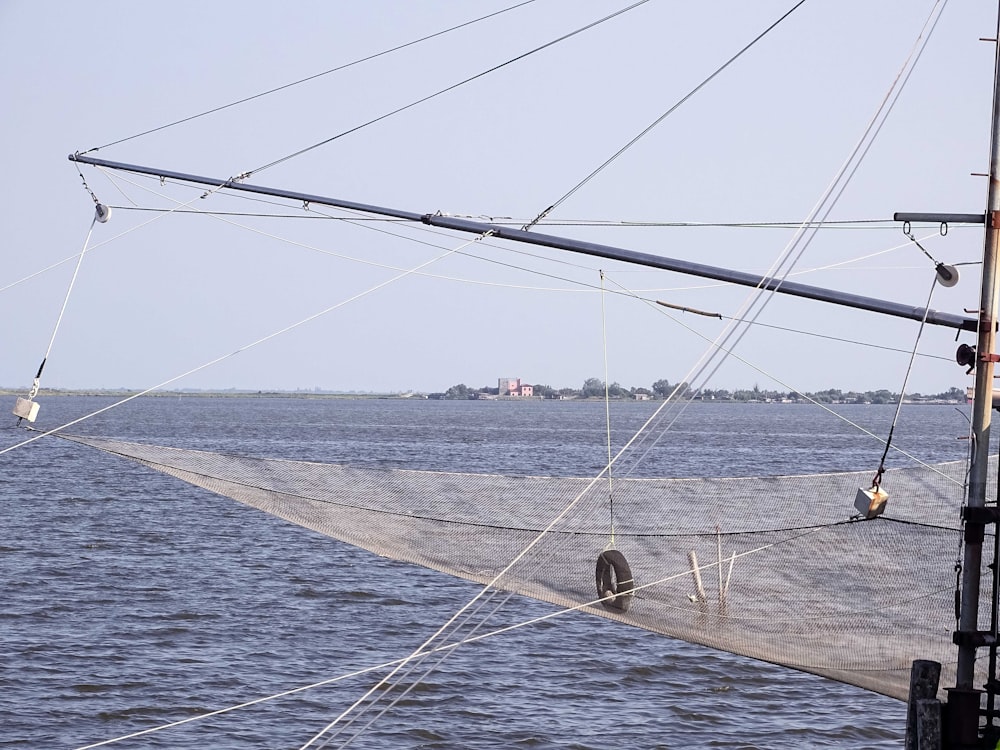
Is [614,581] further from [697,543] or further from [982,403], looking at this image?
[982,403]

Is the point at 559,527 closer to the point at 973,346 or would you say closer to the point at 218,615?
the point at 973,346

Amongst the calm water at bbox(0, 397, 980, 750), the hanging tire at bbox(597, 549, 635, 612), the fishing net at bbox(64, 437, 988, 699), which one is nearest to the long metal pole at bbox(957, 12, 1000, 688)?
the fishing net at bbox(64, 437, 988, 699)

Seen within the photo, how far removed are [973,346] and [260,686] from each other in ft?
34.3

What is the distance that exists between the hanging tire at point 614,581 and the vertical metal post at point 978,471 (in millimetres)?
2455

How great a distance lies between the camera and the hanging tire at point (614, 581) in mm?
9055

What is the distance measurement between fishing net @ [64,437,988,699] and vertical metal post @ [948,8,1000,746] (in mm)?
1044

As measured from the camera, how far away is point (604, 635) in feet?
62.4

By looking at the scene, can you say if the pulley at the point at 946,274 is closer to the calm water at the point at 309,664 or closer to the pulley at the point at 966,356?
the pulley at the point at 966,356

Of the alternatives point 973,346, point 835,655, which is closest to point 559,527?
point 835,655

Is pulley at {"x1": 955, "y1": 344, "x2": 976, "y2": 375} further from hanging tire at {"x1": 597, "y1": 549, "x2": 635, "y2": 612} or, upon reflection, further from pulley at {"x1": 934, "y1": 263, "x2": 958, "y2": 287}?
hanging tire at {"x1": 597, "y1": 549, "x2": 635, "y2": 612}

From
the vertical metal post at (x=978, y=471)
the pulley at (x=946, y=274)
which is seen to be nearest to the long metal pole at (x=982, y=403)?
the vertical metal post at (x=978, y=471)

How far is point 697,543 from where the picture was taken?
30.1 ft

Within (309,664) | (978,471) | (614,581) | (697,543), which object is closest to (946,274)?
(978,471)

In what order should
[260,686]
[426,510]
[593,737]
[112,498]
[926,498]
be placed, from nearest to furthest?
[926,498], [426,510], [593,737], [260,686], [112,498]
